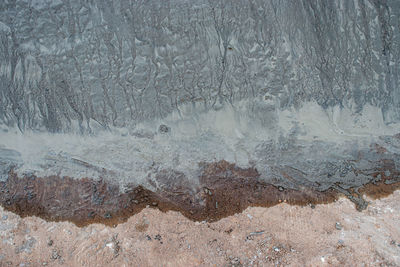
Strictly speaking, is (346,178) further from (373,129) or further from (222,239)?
(222,239)

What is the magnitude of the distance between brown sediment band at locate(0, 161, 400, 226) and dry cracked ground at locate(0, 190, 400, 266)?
0.06 metres

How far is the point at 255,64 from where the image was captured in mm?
2404

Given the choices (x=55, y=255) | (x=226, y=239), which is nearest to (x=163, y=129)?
(x=226, y=239)

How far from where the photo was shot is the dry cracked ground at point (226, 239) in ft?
7.58

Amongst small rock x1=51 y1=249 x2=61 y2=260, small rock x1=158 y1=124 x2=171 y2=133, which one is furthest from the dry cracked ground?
small rock x1=158 y1=124 x2=171 y2=133

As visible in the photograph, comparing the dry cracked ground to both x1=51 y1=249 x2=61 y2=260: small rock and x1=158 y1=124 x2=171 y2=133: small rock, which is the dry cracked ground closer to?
x1=51 y1=249 x2=61 y2=260: small rock

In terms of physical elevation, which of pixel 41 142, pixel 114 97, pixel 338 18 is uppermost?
pixel 338 18

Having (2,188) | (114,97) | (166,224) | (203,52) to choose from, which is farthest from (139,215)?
(203,52)

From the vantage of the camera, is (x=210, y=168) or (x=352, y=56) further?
(x=210, y=168)

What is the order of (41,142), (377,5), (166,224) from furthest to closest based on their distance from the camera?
1. (41,142)
2. (166,224)
3. (377,5)

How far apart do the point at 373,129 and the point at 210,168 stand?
1.58m

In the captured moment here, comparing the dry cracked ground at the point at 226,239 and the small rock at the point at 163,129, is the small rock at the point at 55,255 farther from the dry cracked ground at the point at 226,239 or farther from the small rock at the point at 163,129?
the small rock at the point at 163,129

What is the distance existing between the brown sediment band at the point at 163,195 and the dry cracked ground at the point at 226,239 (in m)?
0.06

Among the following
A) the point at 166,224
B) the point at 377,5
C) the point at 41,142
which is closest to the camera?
the point at 377,5
